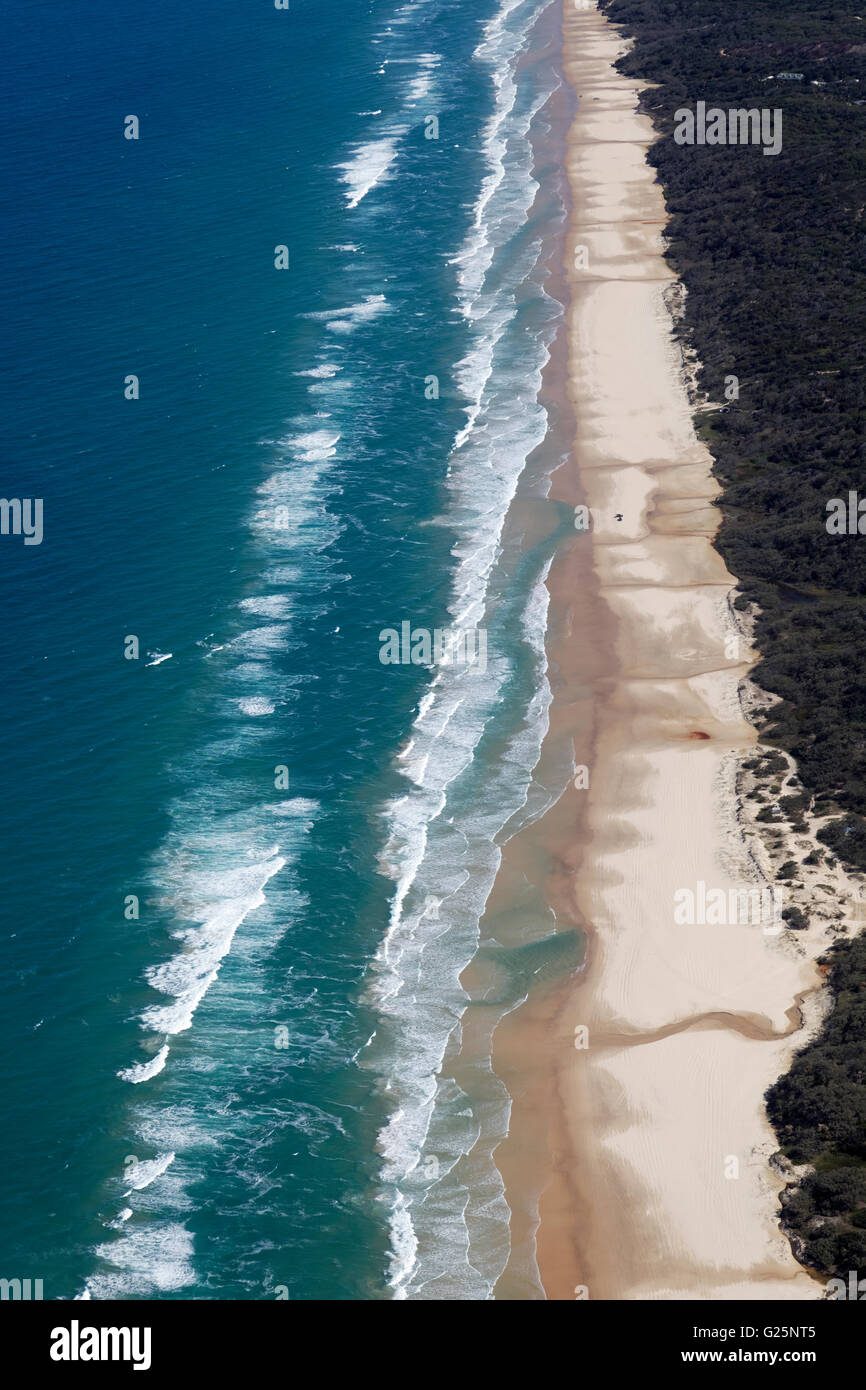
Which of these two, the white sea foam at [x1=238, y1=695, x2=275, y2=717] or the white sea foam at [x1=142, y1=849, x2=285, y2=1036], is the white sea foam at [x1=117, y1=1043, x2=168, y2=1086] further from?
the white sea foam at [x1=238, y1=695, x2=275, y2=717]

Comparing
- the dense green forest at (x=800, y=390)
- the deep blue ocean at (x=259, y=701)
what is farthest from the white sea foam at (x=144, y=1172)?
the dense green forest at (x=800, y=390)

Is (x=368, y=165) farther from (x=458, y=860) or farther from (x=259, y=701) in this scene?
(x=458, y=860)

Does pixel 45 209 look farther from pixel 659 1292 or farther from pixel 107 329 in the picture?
pixel 659 1292

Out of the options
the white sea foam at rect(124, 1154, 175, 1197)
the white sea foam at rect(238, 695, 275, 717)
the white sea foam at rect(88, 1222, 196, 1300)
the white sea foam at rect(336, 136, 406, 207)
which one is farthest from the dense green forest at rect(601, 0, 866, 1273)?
the white sea foam at rect(336, 136, 406, 207)

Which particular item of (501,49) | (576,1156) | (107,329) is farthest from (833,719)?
(501,49)

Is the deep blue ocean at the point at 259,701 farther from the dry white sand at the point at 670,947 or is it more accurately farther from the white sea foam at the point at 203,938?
the dry white sand at the point at 670,947
